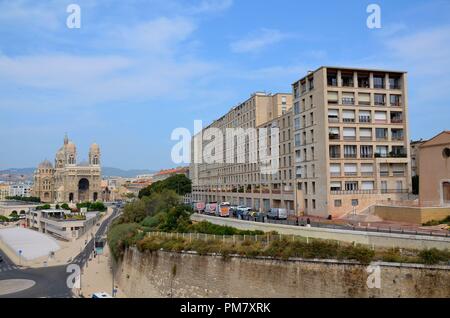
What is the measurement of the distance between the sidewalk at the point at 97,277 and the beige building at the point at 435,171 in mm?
33899

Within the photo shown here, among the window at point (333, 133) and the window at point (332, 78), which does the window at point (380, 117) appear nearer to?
the window at point (333, 133)

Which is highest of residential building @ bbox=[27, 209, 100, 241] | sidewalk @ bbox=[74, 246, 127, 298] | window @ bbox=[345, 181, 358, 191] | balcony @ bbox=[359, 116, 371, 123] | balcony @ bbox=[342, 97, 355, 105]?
balcony @ bbox=[342, 97, 355, 105]

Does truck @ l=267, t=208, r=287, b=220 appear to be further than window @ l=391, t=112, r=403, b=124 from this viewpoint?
No

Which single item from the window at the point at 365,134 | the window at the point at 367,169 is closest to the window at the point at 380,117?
the window at the point at 365,134

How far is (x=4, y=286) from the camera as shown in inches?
1944

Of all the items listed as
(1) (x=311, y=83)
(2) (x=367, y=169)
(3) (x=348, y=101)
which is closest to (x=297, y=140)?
(1) (x=311, y=83)

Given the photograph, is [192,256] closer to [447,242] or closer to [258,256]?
[258,256]

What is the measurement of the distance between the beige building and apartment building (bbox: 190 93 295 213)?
1850 centimetres

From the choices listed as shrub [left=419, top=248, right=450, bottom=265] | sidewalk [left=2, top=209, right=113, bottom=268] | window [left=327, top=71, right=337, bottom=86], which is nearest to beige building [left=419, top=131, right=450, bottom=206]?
window [left=327, top=71, right=337, bottom=86]

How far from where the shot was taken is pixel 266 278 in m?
27.0

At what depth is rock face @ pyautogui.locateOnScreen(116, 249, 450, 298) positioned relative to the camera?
2120 centimetres

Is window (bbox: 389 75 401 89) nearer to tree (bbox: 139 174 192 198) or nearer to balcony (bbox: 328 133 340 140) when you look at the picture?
balcony (bbox: 328 133 340 140)
